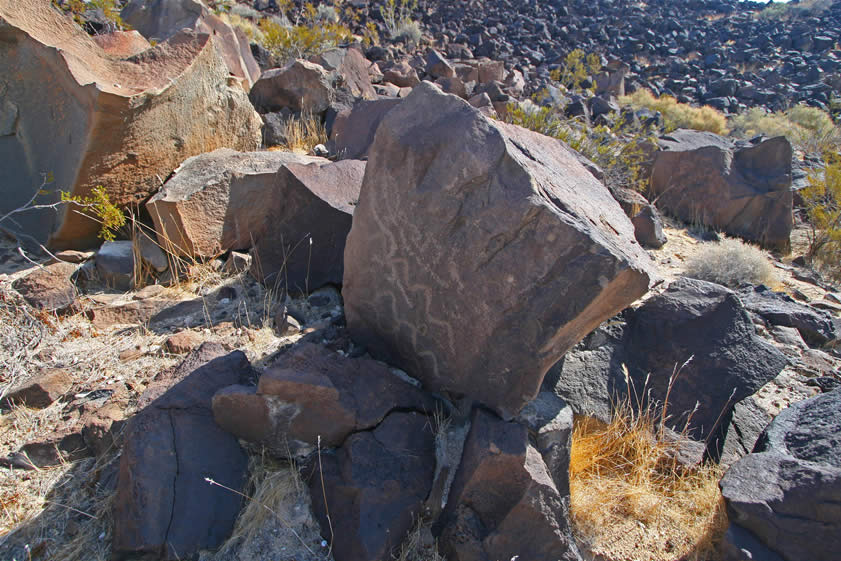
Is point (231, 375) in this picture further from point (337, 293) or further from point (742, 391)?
point (742, 391)

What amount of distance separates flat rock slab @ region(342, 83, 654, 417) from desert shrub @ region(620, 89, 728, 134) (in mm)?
10421

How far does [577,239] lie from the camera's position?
7.34 ft

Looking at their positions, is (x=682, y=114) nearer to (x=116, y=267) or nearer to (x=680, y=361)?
(x=680, y=361)

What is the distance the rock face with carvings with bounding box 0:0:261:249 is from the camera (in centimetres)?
392

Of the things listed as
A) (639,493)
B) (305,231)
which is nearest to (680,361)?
(639,493)

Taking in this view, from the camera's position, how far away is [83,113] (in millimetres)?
3904

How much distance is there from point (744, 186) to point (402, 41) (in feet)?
30.0

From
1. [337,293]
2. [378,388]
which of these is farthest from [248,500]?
Result: [337,293]

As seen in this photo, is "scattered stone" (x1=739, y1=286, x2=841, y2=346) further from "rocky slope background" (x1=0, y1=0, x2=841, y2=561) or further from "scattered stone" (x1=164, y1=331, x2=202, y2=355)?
"scattered stone" (x1=164, y1=331, x2=202, y2=355)

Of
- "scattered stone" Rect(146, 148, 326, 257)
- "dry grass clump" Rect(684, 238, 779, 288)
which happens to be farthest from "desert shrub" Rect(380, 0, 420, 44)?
"dry grass clump" Rect(684, 238, 779, 288)

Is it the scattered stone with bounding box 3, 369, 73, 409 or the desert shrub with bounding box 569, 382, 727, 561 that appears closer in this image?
the desert shrub with bounding box 569, 382, 727, 561

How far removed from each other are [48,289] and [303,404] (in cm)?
213

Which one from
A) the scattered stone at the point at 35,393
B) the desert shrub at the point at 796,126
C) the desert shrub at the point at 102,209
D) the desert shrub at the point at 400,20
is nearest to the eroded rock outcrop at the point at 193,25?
the desert shrub at the point at 102,209

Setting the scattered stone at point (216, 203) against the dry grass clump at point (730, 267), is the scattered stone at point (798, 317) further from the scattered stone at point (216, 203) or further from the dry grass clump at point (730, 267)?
the scattered stone at point (216, 203)
